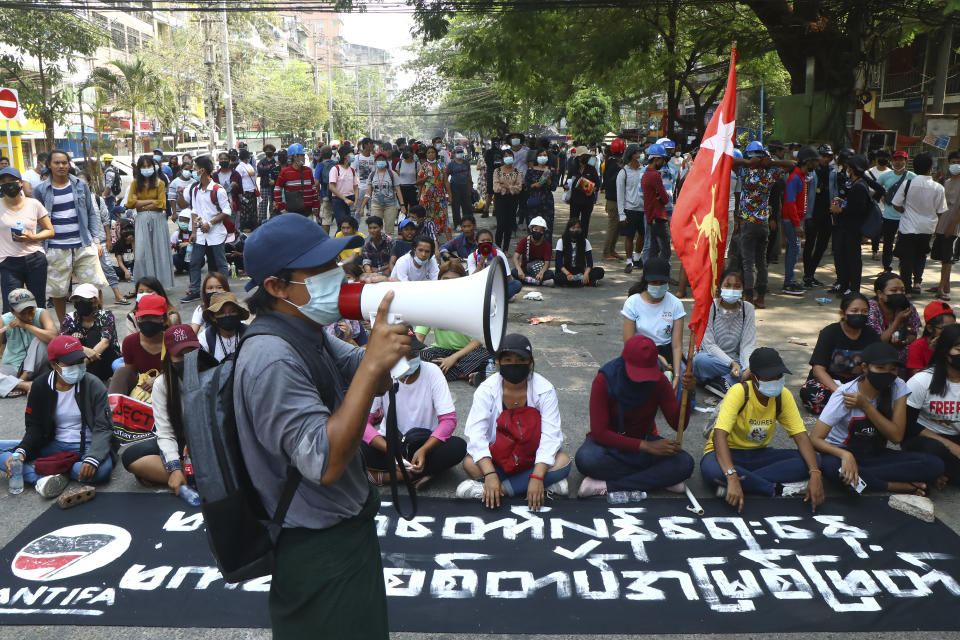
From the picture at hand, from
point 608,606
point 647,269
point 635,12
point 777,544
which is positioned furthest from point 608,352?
point 635,12

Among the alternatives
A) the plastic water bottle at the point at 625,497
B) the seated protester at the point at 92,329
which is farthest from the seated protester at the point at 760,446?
the seated protester at the point at 92,329

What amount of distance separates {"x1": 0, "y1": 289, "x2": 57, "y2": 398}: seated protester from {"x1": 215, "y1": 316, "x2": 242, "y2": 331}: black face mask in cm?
231

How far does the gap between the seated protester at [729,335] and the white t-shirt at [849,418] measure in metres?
1.39

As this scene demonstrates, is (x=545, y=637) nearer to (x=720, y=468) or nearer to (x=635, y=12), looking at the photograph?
(x=720, y=468)

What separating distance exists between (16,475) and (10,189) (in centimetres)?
375

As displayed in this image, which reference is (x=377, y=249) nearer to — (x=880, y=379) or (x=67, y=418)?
(x=67, y=418)

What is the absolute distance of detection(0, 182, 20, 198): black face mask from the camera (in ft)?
25.3

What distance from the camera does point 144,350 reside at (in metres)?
6.23

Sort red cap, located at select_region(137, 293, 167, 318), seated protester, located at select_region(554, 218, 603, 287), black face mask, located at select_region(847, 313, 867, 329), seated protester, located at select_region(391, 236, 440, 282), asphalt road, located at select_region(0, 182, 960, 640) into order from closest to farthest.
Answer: asphalt road, located at select_region(0, 182, 960, 640), black face mask, located at select_region(847, 313, 867, 329), red cap, located at select_region(137, 293, 167, 318), seated protester, located at select_region(391, 236, 440, 282), seated protester, located at select_region(554, 218, 603, 287)

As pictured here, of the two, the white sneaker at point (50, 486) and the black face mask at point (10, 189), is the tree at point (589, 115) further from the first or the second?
the white sneaker at point (50, 486)

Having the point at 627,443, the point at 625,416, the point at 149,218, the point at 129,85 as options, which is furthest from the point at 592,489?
the point at 129,85

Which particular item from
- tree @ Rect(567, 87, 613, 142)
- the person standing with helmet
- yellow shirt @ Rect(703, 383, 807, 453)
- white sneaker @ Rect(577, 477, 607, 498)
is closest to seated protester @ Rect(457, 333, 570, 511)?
white sneaker @ Rect(577, 477, 607, 498)

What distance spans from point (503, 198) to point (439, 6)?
336cm

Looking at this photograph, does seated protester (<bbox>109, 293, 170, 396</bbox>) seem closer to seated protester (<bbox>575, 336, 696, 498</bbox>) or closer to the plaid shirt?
seated protester (<bbox>575, 336, 696, 498</bbox>)
